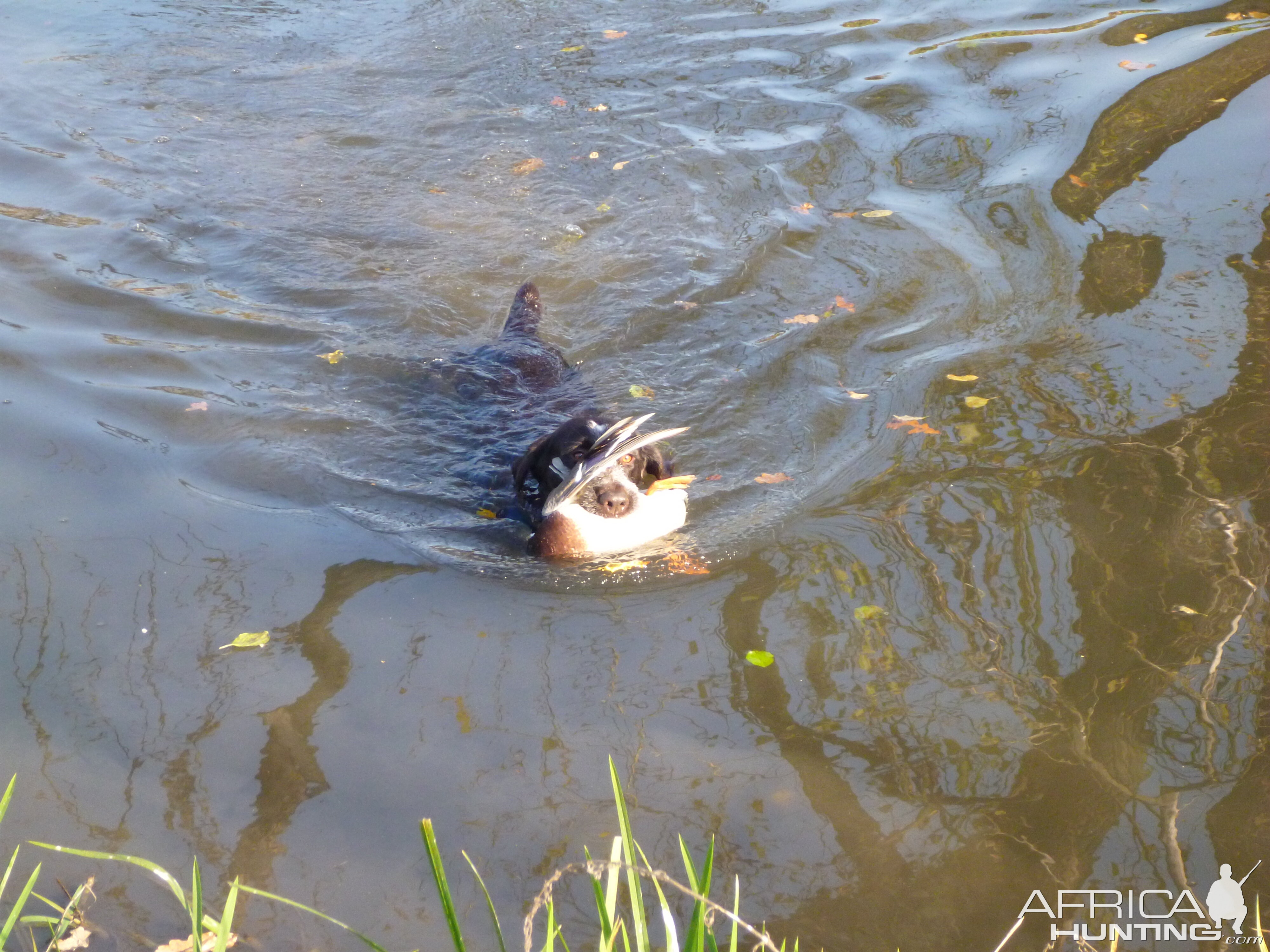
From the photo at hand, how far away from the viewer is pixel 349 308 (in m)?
7.04

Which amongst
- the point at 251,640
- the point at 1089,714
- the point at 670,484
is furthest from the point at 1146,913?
the point at 251,640

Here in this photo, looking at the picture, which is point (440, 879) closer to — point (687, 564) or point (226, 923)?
point (226, 923)

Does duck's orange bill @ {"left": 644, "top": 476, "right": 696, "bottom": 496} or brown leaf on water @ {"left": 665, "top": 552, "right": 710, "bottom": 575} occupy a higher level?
duck's orange bill @ {"left": 644, "top": 476, "right": 696, "bottom": 496}

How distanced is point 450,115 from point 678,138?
2.11 meters

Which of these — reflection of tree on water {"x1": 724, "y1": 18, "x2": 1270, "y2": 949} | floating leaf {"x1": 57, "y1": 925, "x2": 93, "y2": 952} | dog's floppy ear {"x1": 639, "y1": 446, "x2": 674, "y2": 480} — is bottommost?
floating leaf {"x1": 57, "y1": 925, "x2": 93, "y2": 952}

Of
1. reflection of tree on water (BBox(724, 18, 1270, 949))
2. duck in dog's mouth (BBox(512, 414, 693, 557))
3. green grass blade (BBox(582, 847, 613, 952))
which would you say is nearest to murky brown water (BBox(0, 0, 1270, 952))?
reflection of tree on water (BBox(724, 18, 1270, 949))

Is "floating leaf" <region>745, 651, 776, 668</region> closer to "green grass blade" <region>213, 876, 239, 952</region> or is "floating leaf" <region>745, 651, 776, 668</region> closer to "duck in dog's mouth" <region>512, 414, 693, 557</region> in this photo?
"duck in dog's mouth" <region>512, 414, 693, 557</region>

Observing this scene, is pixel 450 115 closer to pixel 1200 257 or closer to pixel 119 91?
pixel 119 91

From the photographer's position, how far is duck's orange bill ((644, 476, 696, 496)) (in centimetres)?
473

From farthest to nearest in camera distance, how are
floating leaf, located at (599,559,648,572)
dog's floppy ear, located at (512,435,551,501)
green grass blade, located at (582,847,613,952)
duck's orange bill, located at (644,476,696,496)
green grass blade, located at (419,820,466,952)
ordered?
1. dog's floppy ear, located at (512,435,551,501)
2. duck's orange bill, located at (644,476,696,496)
3. floating leaf, located at (599,559,648,572)
4. green grass blade, located at (582,847,613,952)
5. green grass blade, located at (419,820,466,952)

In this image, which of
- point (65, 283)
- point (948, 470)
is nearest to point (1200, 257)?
point (948, 470)

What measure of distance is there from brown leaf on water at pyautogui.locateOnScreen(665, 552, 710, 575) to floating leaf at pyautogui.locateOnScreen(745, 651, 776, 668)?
22.6 inches

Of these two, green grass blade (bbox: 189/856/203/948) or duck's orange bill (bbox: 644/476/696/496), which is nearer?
green grass blade (bbox: 189/856/203/948)

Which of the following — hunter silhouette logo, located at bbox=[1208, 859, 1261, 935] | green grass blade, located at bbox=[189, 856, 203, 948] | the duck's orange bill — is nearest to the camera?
green grass blade, located at bbox=[189, 856, 203, 948]
